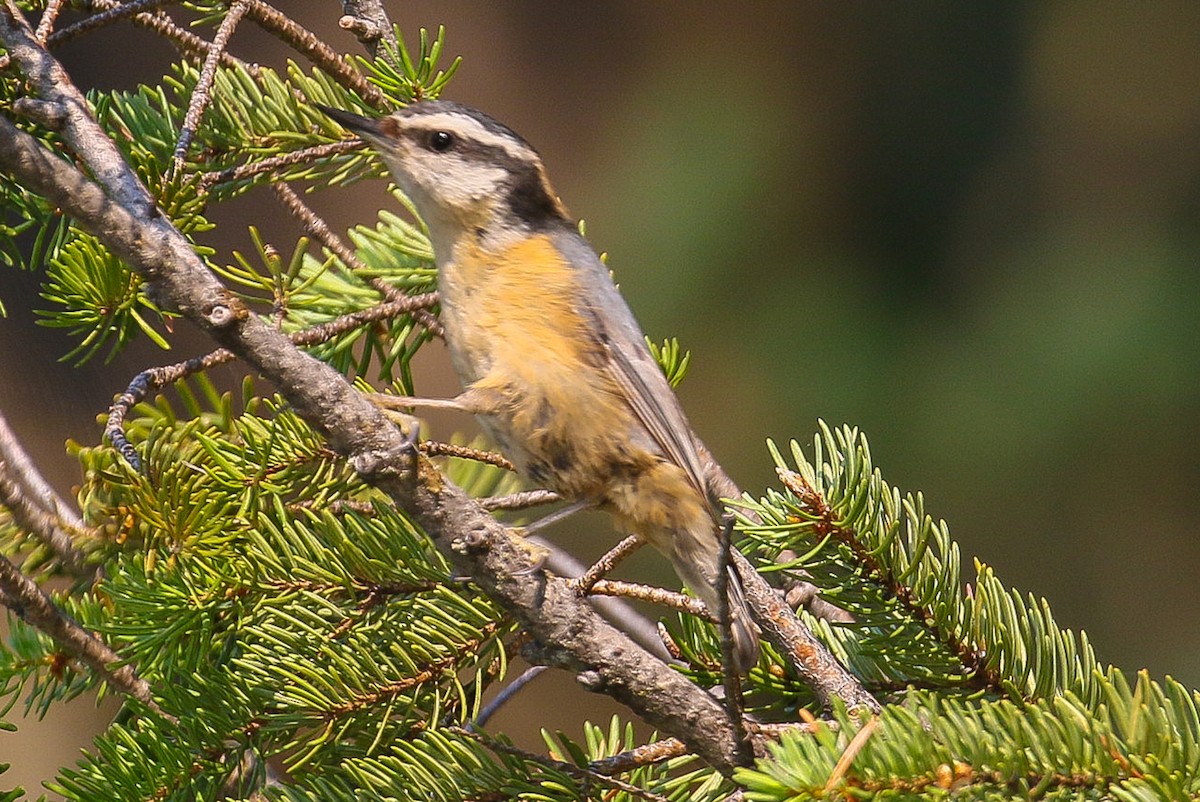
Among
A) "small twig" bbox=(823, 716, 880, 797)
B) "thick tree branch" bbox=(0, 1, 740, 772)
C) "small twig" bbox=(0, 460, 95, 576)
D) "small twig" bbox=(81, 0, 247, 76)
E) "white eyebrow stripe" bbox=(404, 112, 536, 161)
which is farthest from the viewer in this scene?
"white eyebrow stripe" bbox=(404, 112, 536, 161)

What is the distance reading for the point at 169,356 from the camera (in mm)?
3439

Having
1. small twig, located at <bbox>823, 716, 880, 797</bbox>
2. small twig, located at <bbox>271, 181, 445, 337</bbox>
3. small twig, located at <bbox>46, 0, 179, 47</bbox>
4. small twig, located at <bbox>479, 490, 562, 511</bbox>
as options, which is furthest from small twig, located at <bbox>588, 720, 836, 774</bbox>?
small twig, located at <bbox>46, 0, 179, 47</bbox>

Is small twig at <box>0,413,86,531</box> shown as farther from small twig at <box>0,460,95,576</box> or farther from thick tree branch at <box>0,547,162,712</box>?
thick tree branch at <box>0,547,162,712</box>

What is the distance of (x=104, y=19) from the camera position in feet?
4.42

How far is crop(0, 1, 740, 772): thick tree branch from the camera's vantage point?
97 centimetres

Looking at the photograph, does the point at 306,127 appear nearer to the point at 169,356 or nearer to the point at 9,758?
the point at 169,356

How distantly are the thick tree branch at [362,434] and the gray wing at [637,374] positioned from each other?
0.45 meters

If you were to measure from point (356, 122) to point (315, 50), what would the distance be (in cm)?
12

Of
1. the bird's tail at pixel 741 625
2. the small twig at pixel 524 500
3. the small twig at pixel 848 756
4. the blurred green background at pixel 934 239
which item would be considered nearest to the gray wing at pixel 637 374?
the small twig at pixel 524 500

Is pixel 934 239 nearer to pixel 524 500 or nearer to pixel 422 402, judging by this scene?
pixel 524 500

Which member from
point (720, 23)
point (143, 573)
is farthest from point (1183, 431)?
point (143, 573)

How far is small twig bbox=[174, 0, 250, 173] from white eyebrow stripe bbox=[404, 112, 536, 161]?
0.93ft

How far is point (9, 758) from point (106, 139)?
2.79 m

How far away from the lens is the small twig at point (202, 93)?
1.21 meters
